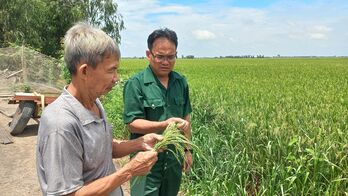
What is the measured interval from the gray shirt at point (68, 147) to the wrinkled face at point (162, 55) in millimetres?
1332

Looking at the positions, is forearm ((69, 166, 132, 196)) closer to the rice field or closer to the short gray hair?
the short gray hair

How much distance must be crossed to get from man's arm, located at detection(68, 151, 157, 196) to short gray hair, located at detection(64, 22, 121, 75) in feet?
1.68

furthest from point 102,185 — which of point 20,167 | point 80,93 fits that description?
point 20,167

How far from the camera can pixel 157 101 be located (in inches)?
130

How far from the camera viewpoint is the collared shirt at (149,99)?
10.8 ft

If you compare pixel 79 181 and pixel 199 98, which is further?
pixel 199 98

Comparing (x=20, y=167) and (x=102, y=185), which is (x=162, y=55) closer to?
(x=102, y=185)

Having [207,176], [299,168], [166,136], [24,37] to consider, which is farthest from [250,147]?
[24,37]

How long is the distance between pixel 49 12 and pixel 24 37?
434 centimetres

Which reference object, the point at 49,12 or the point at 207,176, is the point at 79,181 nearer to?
the point at 207,176

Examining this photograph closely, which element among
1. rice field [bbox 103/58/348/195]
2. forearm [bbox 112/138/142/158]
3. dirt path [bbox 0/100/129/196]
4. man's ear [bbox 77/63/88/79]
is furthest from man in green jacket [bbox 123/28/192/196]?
dirt path [bbox 0/100/129/196]

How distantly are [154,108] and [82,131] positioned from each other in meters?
1.40

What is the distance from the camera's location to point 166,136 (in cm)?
248

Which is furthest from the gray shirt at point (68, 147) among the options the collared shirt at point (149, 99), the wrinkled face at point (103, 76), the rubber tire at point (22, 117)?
the rubber tire at point (22, 117)
